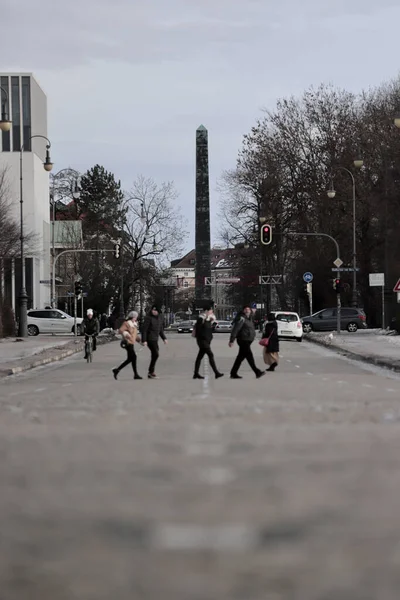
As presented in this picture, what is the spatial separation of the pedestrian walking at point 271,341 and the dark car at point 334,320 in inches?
1357

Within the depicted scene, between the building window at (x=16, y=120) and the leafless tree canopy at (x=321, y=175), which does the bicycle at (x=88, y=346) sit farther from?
the building window at (x=16, y=120)

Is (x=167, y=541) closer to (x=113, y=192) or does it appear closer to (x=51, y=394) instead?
(x=51, y=394)

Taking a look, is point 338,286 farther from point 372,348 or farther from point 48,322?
point 48,322

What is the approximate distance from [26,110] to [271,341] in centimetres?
6676

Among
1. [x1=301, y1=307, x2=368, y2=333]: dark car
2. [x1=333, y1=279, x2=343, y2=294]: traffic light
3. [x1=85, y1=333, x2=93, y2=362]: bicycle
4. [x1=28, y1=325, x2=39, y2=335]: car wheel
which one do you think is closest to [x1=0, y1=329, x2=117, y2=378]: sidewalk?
[x1=85, y1=333, x2=93, y2=362]: bicycle

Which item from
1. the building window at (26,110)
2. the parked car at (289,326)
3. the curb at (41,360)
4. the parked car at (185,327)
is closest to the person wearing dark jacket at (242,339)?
the curb at (41,360)

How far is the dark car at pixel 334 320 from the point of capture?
62.1 meters

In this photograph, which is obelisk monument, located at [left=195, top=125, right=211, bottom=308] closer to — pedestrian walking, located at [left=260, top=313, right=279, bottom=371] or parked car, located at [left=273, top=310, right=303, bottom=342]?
parked car, located at [left=273, top=310, right=303, bottom=342]

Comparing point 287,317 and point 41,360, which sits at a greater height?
point 287,317

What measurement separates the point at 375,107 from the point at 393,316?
14220 millimetres

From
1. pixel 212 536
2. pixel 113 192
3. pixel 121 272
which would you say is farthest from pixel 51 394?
pixel 113 192

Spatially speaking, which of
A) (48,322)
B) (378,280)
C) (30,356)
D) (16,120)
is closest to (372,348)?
(378,280)

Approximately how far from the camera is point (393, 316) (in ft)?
190

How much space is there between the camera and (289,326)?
2137 inches
